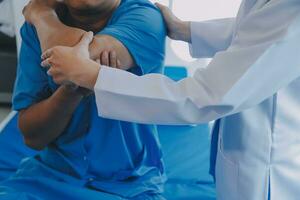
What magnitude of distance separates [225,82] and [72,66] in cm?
35

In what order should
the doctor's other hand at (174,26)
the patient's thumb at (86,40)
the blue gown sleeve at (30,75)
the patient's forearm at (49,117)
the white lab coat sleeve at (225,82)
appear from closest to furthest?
1. the white lab coat sleeve at (225,82)
2. the patient's thumb at (86,40)
3. the patient's forearm at (49,117)
4. the blue gown sleeve at (30,75)
5. the doctor's other hand at (174,26)

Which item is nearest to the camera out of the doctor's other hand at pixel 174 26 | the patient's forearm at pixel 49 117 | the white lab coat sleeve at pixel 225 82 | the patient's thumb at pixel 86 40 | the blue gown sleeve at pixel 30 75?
the white lab coat sleeve at pixel 225 82

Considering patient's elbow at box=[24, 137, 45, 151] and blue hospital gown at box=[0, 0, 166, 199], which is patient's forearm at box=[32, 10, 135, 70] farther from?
patient's elbow at box=[24, 137, 45, 151]

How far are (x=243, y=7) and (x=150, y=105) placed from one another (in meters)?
0.39

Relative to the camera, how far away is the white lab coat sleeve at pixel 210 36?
1353 millimetres

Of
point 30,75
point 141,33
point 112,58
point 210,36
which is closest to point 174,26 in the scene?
point 210,36

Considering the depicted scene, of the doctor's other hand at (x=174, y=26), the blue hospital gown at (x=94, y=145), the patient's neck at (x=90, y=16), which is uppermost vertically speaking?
the patient's neck at (x=90, y=16)

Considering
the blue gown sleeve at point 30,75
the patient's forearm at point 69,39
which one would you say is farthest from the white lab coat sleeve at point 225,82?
the blue gown sleeve at point 30,75

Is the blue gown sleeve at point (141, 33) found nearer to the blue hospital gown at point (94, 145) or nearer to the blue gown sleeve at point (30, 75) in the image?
the blue hospital gown at point (94, 145)

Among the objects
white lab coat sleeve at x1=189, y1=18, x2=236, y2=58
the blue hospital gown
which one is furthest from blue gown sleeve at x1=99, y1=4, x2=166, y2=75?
white lab coat sleeve at x1=189, y1=18, x2=236, y2=58

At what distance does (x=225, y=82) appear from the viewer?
0.85 meters

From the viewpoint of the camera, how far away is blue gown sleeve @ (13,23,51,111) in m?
1.17

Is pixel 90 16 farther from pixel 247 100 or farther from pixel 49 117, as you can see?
pixel 247 100

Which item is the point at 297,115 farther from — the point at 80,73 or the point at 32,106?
the point at 32,106
